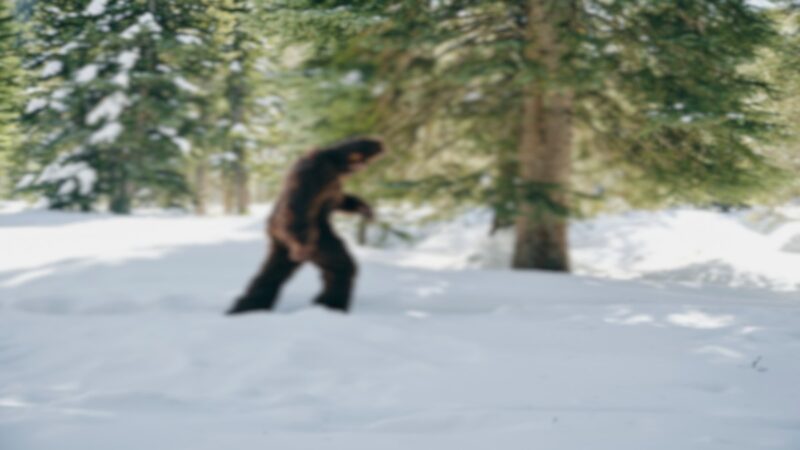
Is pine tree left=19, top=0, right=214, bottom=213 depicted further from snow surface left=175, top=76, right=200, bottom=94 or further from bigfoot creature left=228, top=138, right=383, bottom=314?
bigfoot creature left=228, top=138, right=383, bottom=314

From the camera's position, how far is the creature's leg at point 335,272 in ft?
13.9

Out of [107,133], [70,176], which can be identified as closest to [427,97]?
[107,133]

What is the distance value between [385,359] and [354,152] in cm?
175

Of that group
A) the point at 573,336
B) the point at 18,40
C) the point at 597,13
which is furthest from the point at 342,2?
the point at 597,13

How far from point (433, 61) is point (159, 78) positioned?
5370 mm

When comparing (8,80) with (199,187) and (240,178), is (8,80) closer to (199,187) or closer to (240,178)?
(240,178)

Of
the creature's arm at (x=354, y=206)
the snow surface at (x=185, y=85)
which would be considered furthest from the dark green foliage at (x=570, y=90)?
the creature's arm at (x=354, y=206)

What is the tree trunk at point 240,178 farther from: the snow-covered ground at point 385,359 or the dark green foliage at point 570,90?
the snow-covered ground at point 385,359

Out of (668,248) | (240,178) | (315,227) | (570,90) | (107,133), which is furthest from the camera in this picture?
(240,178)

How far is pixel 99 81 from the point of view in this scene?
2406 mm

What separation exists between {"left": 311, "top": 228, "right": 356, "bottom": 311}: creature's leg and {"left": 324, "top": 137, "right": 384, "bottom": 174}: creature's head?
55cm

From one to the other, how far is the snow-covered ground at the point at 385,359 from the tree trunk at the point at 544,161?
1428 mm

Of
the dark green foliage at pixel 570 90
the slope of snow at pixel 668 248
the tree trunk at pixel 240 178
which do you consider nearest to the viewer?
the slope of snow at pixel 668 248

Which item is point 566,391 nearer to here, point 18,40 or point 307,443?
point 307,443
